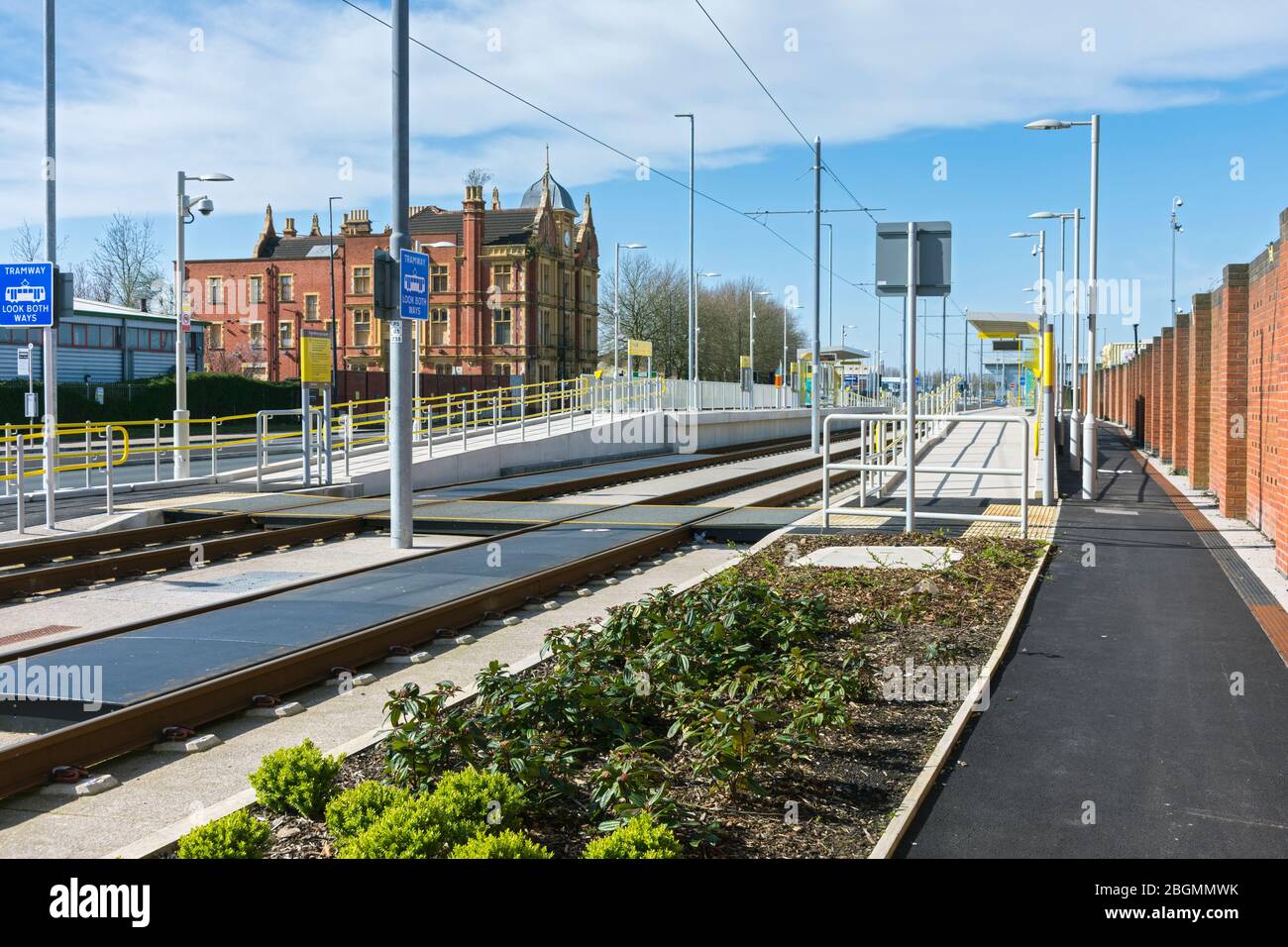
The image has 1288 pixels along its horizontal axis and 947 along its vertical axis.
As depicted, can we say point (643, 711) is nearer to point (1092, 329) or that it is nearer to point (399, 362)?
point (399, 362)

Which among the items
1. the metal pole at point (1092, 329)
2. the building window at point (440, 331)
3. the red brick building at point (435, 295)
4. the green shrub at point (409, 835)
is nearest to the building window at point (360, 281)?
the red brick building at point (435, 295)

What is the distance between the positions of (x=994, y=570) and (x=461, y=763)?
A: 23.2 feet

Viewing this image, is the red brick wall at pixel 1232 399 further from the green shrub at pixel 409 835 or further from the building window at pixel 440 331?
the building window at pixel 440 331

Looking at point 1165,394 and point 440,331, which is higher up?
point 440,331

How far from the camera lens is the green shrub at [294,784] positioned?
522 cm

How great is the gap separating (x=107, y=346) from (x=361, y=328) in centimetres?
2251

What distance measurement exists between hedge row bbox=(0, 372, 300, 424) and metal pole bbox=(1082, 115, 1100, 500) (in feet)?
121

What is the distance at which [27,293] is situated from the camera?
16.9m

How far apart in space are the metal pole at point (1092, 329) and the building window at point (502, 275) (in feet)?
191

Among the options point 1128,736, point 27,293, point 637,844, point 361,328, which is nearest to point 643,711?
point 637,844

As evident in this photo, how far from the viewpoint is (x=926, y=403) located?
40656 mm

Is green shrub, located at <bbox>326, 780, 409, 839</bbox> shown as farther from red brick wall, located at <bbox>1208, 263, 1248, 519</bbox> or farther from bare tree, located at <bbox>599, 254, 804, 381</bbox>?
bare tree, located at <bbox>599, 254, 804, 381</bbox>
